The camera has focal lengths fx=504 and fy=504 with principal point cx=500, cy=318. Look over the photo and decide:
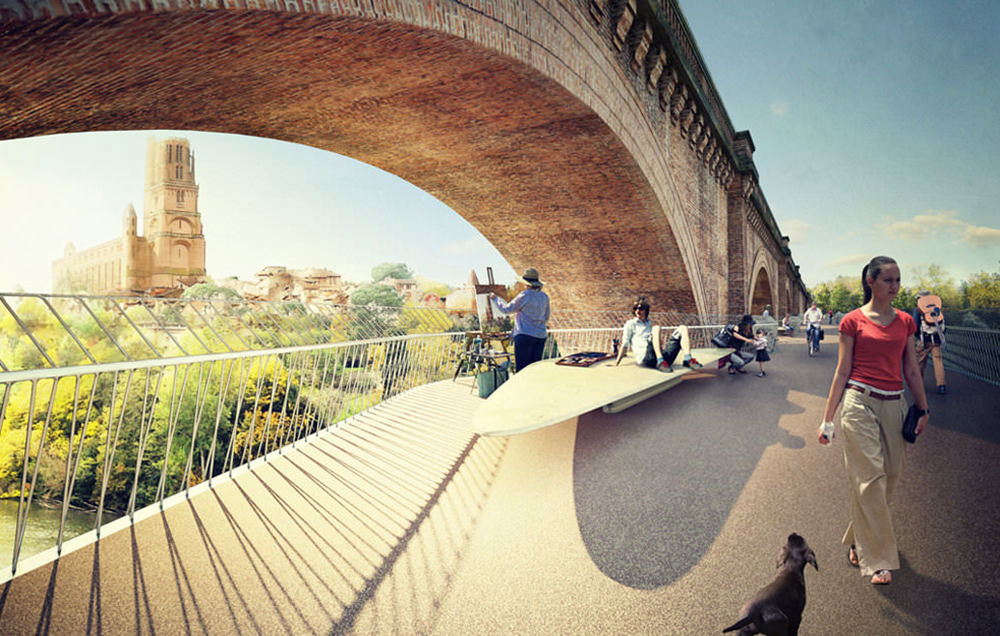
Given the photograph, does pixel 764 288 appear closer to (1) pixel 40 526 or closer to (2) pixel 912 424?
(2) pixel 912 424

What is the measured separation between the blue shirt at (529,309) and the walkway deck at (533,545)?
5.23 feet

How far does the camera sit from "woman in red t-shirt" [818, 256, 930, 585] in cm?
252

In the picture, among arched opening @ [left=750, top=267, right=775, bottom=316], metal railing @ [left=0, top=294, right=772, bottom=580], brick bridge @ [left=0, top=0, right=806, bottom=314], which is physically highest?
brick bridge @ [left=0, top=0, right=806, bottom=314]

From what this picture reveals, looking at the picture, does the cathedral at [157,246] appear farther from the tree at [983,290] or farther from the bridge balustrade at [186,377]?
the tree at [983,290]

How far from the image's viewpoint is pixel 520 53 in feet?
18.2

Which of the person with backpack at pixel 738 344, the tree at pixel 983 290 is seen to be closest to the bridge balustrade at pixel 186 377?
the person with backpack at pixel 738 344

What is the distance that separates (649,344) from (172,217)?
82.4 metres

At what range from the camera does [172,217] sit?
7131 centimetres

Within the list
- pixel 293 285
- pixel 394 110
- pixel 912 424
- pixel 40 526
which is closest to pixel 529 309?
pixel 394 110

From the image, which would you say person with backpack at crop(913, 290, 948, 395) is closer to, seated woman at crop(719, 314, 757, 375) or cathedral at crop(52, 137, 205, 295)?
seated woman at crop(719, 314, 757, 375)

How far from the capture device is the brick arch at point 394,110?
3.32 metres

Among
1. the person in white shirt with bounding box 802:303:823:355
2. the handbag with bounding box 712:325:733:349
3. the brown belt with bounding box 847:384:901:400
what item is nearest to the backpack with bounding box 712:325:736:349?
the handbag with bounding box 712:325:733:349

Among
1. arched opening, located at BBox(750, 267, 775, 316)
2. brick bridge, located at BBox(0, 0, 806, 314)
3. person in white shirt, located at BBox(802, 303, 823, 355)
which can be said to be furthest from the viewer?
arched opening, located at BBox(750, 267, 775, 316)

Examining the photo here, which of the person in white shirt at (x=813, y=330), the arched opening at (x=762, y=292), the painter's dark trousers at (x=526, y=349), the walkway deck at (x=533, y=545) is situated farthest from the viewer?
the arched opening at (x=762, y=292)
